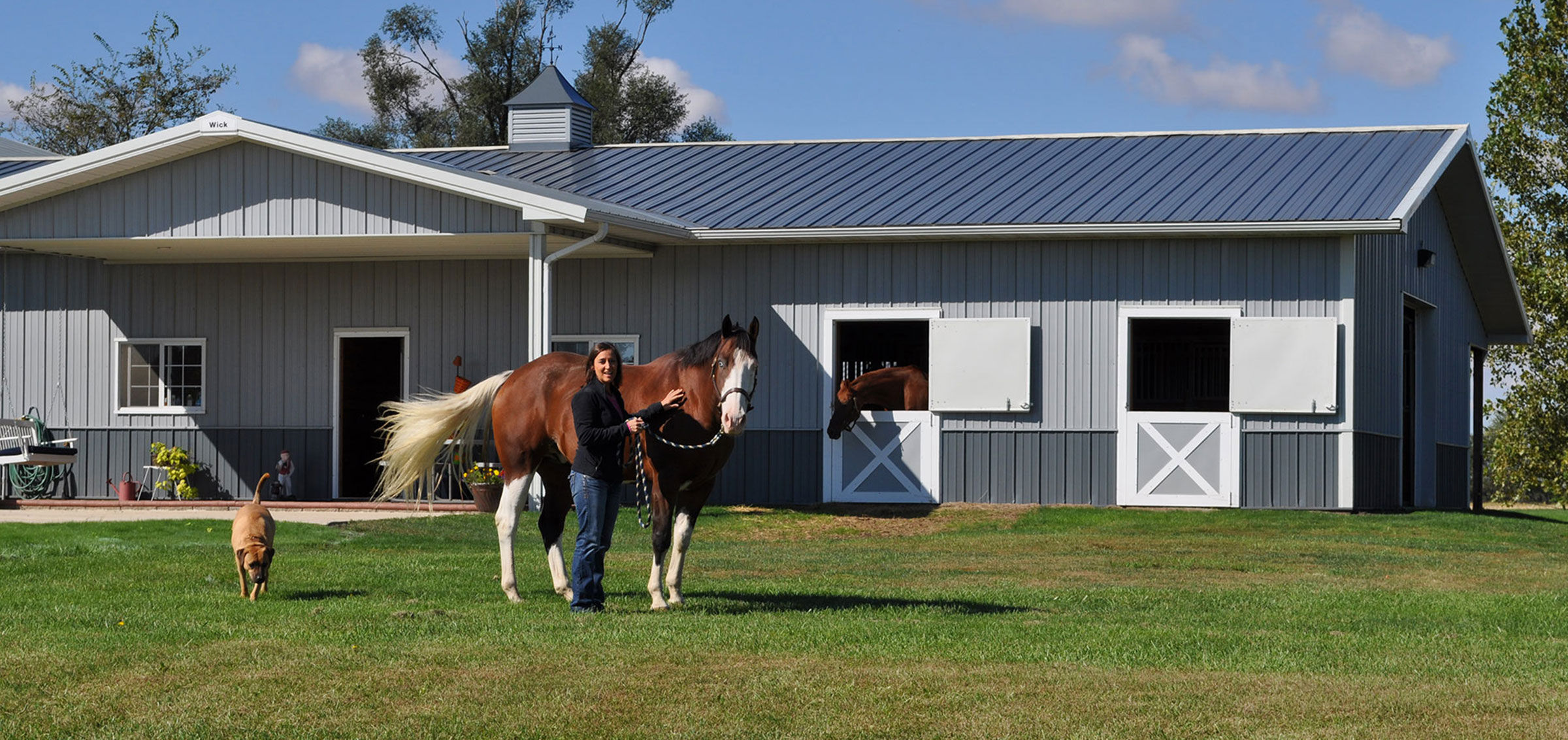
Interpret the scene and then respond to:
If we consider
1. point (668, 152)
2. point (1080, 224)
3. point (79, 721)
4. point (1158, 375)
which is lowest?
point (79, 721)

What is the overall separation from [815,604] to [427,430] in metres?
2.34

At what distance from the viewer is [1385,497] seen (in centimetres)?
1805

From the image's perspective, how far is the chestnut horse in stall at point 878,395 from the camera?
1748cm

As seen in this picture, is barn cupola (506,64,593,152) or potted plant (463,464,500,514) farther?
barn cupola (506,64,593,152)

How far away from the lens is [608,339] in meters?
18.3

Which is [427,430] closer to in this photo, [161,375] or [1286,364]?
[1286,364]

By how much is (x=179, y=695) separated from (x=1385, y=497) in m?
14.3

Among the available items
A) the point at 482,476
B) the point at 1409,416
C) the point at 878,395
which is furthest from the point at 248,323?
the point at 1409,416

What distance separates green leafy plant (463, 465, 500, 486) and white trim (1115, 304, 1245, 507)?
19.3ft

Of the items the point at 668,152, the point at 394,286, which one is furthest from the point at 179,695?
the point at 668,152

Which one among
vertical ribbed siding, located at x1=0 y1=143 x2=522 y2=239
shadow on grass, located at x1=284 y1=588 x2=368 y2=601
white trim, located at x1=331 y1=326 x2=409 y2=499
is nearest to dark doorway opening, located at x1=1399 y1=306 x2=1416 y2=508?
vertical ribbed siding, located at x1=0 y1=143 x2=522 y2=239

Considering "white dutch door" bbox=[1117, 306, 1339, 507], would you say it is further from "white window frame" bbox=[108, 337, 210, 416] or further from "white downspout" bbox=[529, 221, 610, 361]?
"white window frame" bbox=[108, 337, 210, 416]

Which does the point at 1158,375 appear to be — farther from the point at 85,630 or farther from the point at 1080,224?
the point at 85,630

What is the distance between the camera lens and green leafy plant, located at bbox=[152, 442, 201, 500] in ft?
61.6
